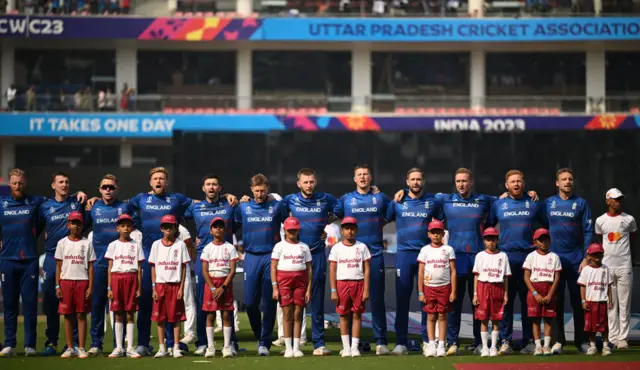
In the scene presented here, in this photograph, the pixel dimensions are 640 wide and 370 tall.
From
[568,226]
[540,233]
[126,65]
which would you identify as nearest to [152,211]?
[540,233]

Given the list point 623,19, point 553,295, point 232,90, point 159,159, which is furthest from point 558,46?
point 553,295

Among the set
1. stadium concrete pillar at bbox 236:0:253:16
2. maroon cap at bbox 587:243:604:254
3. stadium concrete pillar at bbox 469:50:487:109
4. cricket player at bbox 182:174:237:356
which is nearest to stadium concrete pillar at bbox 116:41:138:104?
stadium concrete pillar at bbox 236:0:253:16

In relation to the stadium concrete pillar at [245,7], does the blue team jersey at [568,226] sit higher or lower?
lower

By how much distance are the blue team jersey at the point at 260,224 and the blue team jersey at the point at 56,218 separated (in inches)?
96.3

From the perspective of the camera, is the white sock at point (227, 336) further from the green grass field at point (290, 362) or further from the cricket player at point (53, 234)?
the cricket player at point (53, 234)

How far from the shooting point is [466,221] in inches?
604

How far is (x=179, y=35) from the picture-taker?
143ft

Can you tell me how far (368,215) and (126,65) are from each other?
31423 mm

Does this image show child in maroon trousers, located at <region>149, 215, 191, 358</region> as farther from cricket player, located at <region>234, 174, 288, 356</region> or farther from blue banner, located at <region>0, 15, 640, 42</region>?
blue banner, located at <region>0, 15, 640, 42</region>

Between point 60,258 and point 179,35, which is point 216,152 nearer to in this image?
point 179,35

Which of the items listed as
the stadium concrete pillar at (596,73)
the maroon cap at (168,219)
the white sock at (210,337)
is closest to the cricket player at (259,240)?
the white sock at (210,337)

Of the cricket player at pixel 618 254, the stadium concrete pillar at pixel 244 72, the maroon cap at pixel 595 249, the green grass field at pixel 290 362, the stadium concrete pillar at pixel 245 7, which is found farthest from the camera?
the stadium concrete pillar at pixel 244 72

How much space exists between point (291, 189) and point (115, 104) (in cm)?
902

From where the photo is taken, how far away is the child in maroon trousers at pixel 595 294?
49.1 feet
